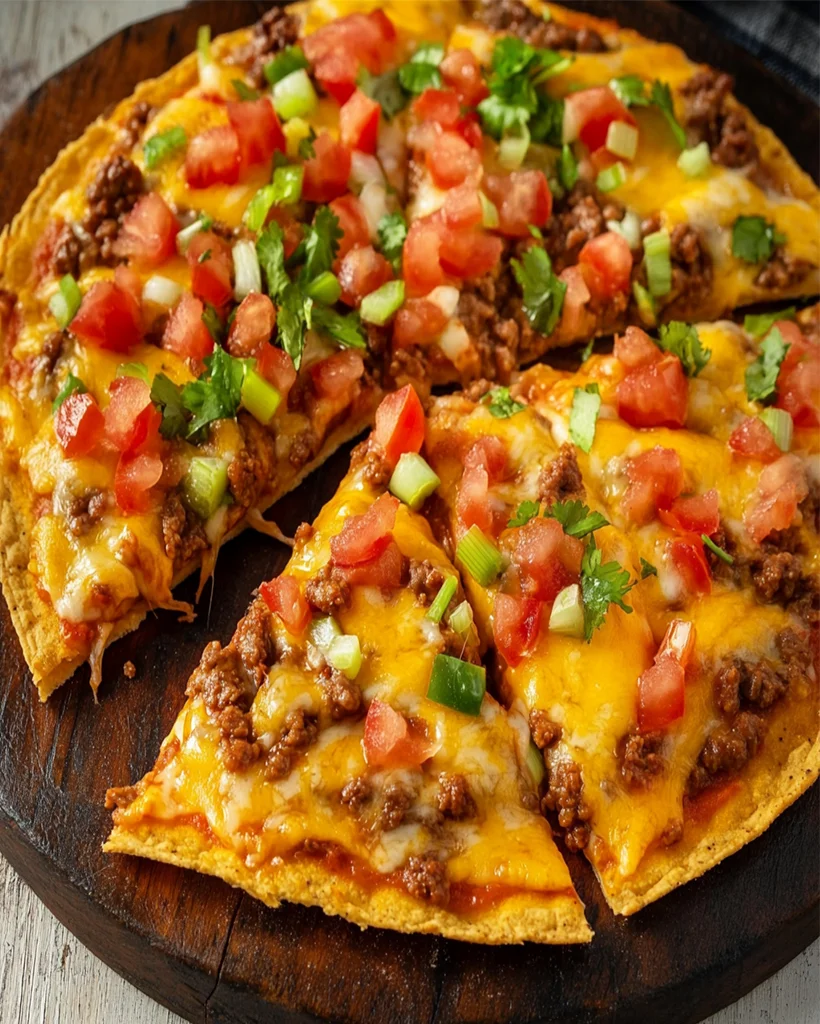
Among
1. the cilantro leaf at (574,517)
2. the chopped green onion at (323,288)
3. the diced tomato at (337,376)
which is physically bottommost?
the diced tomato at (337,376)

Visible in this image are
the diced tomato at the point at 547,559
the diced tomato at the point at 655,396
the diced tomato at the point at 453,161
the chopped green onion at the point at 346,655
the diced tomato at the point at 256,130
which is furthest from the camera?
the diced tomato at the point at 453,161

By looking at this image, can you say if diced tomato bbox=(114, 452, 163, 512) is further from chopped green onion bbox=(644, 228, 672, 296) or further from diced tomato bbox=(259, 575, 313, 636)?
chopped green onion bbox=(644, 228, 672, 296)

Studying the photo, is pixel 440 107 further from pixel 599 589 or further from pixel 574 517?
pixel 599 589

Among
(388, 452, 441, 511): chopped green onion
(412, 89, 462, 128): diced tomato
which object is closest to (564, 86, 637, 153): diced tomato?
(412, 89, 462, 128): diced tomato

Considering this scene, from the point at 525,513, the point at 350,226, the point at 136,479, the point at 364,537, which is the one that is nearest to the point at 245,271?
the point at 350,226

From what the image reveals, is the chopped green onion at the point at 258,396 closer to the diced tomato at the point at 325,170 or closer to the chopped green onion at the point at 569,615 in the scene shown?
the diced tomato at the point at 325,170

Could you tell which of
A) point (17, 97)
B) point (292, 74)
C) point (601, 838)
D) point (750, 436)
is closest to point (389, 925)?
point (601, 838)

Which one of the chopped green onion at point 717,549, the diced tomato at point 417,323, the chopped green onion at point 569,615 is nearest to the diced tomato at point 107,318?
the diced tomato at point 417,323
